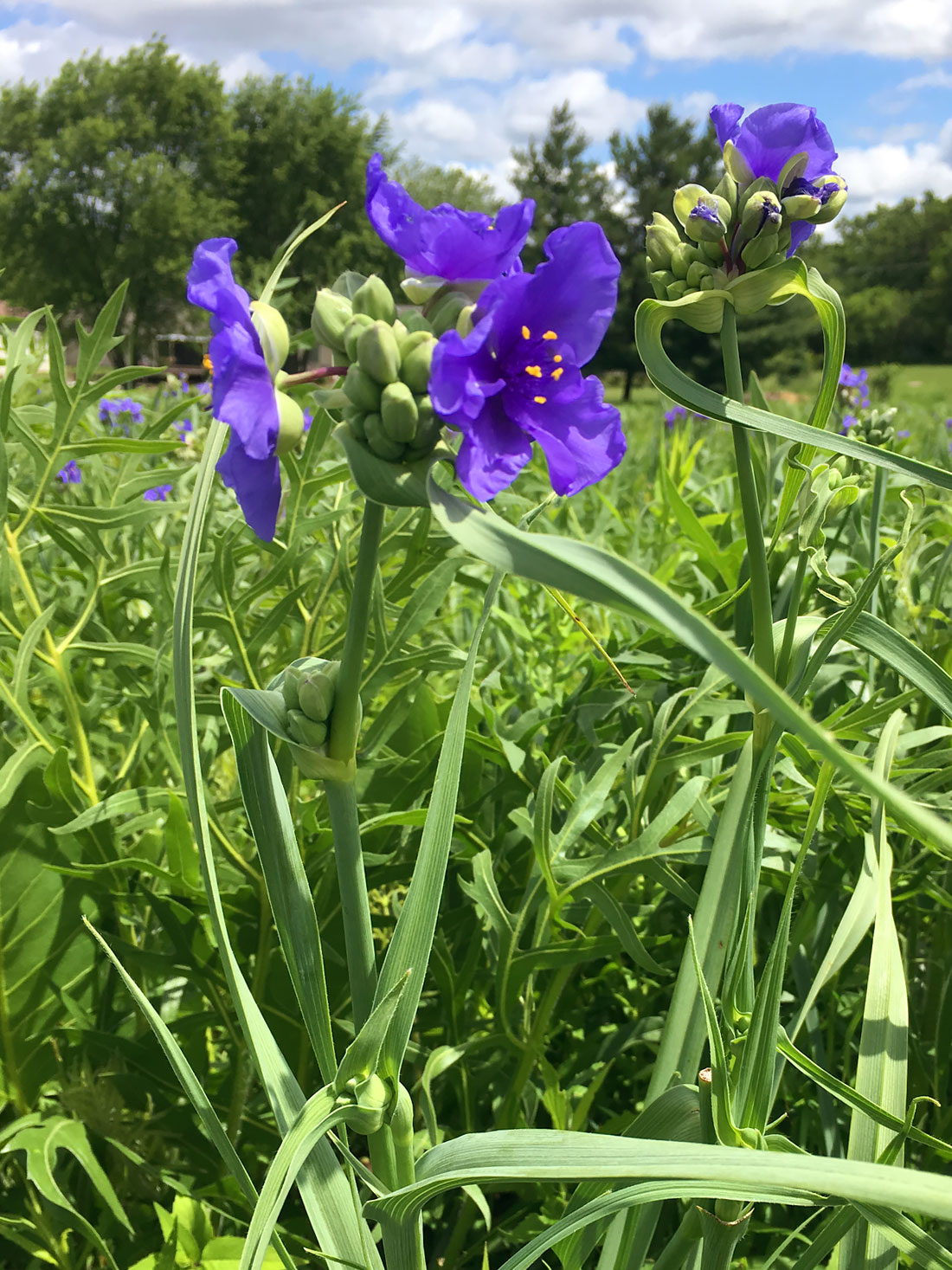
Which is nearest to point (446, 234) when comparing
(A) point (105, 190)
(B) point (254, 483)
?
(B) point (254, 483)

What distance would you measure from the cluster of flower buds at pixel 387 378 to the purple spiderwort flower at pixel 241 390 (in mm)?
38

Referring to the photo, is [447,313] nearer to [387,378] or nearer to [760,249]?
[387,378]

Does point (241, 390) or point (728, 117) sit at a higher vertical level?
point (728, 117)

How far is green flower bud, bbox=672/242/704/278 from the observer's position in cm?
59

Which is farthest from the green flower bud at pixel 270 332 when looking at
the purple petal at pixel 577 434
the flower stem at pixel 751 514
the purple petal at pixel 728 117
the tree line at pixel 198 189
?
the tree line at pixel 198 189

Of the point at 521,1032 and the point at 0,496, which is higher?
the point at 0,496

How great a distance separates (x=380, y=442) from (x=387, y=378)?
3 centimetres

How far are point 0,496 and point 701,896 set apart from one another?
69 cm

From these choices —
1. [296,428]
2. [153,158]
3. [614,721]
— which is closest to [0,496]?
[296,428]

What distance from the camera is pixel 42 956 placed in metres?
0.85

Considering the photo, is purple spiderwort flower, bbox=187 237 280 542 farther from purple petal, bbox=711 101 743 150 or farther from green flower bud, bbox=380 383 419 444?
purple petal, bbox=711 101 743 150

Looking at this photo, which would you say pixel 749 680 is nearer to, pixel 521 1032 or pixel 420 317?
pixel 420 317

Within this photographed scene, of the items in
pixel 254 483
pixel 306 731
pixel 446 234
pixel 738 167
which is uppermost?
pixel 738 167

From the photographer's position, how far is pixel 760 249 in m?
0.57
